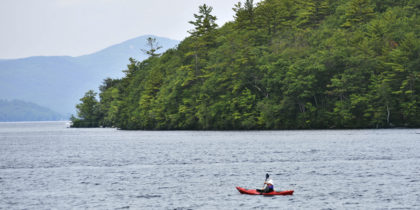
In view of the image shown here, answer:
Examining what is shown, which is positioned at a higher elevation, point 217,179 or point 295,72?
point 295,72

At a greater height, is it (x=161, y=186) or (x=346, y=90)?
(x=346, y=90)

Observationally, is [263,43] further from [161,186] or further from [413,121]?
[161,186]

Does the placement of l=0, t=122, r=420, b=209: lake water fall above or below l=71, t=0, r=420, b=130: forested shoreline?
below

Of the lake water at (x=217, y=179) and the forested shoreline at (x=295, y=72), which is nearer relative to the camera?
the lake water at (x=217, y=179)

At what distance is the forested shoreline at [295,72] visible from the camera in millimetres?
128750

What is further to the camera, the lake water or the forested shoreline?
the forested shoreline

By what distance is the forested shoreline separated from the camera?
128750 mm

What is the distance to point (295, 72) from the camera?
139750mm

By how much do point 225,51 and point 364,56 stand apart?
44.9 meters

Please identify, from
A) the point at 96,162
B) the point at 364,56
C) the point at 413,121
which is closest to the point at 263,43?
the point at 364,56

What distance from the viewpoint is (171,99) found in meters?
175

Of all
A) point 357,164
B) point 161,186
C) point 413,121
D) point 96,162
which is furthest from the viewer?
point 413,121

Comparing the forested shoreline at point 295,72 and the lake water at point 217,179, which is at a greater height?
the forested shoreline at point 295,72

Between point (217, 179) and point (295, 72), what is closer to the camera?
point (217, 179)
